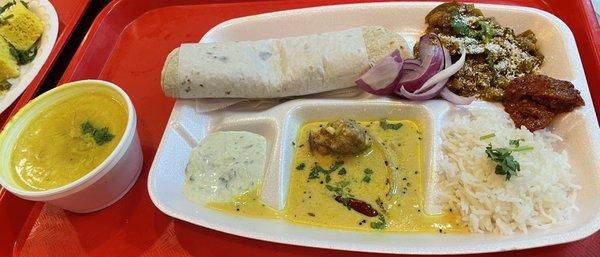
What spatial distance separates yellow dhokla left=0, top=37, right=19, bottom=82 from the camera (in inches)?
121

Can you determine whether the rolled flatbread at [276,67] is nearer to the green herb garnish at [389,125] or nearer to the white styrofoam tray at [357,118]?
the white styrofoam tray at [357,118]

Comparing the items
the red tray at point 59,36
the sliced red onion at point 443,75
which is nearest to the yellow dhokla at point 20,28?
the red tray at point 59,36

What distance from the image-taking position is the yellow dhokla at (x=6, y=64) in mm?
3064

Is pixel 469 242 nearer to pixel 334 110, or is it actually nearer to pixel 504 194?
pixel 504 194

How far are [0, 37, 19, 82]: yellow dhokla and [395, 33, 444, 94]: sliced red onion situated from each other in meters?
2.46

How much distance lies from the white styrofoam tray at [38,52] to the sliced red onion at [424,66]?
2.32 meters

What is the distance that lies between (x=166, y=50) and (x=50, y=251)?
146 centimetres

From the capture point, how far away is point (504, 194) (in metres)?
2.14

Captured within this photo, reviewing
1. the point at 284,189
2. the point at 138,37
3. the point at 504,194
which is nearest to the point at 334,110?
the point at 284,189

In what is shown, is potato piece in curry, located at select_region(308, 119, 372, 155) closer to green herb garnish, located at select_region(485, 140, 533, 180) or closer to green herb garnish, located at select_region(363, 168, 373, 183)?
green herb garnish, located at select_region(363, 168, 373, 183)

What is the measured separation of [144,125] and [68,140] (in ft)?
1.63

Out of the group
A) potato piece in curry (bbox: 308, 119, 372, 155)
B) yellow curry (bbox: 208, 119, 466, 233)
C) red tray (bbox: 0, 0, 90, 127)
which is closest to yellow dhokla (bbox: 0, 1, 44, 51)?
red tray (bbox: 0, 0, 90, 127)

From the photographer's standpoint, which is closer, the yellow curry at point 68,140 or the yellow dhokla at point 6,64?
the yellow curry at point 68,140

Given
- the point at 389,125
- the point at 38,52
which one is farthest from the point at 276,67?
the point at 38,52
